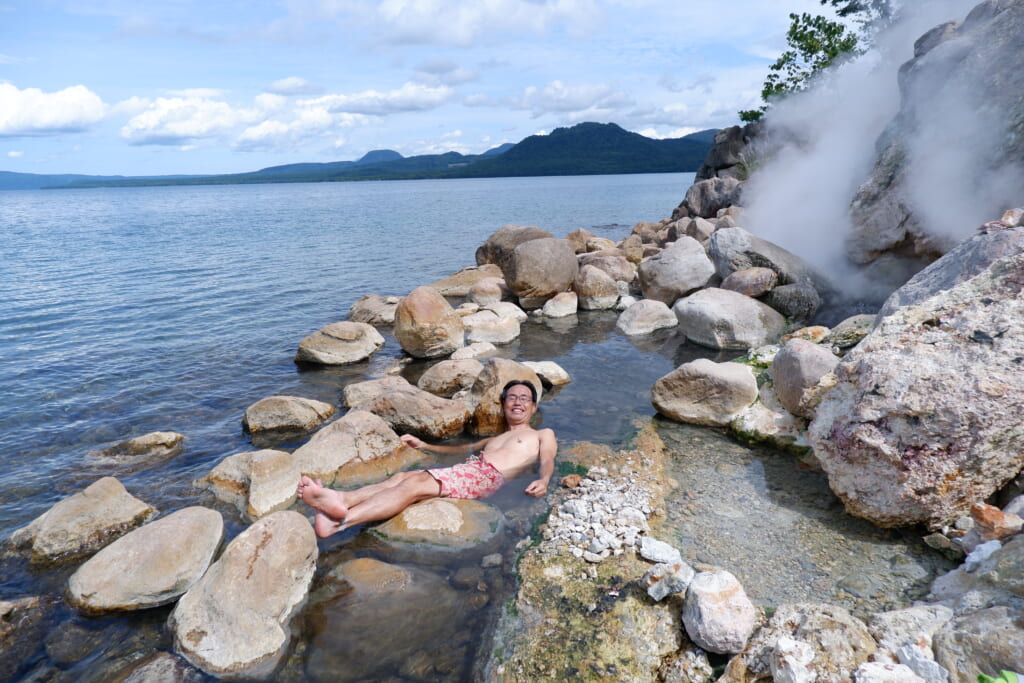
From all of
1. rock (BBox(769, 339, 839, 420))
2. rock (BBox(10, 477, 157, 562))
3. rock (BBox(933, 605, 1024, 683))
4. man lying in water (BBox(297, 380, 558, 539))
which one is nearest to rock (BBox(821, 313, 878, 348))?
rock (BBox(769, 339, 839, 420))

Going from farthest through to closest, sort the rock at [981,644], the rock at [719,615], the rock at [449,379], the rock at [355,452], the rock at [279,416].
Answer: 1. the rock at [449,379]
2. the rock at [279,416]
3. the rock at [355,452]
4. the rock at [719,615]
5. the rock at [981,644]

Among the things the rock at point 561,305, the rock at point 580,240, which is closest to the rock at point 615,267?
the rock at point 561,305

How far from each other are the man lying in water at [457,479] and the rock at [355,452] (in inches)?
12.3

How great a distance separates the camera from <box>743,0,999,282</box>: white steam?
11367 mm

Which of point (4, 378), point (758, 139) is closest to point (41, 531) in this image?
point (4, 378)

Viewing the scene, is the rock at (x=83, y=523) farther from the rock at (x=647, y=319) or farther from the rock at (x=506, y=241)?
the rock at (x=506, y=241)

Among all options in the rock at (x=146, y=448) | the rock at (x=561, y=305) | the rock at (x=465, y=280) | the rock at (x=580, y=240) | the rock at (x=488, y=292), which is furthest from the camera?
the rock at (x=580, y=240)

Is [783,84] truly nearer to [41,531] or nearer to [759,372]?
[759,372]

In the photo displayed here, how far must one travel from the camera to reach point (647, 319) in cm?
1559

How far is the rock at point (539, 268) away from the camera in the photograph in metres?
17.9

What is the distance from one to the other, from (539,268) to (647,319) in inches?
165

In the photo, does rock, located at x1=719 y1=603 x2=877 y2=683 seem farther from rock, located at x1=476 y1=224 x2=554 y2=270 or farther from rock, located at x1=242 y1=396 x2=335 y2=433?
rock, located at x1=476 y1=224 x2=554 y2=270

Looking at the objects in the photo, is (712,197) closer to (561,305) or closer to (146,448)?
(561,305)

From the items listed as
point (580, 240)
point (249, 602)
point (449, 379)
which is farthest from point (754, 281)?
point (249, 602)
